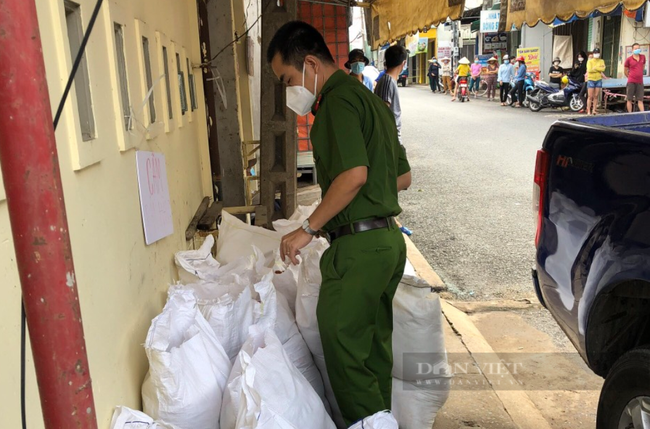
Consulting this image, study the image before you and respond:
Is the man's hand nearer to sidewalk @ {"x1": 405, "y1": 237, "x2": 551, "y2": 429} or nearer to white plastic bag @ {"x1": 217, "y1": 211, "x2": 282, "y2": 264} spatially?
white plastic bag @ {"x1": 217, "y1": 211, "x2": 282, "y2": 264}

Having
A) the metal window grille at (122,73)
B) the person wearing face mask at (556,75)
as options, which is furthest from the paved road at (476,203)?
the person wearing face mask at (556,75)

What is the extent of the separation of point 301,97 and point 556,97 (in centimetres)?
1779

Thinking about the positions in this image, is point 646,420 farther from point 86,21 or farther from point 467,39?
point 467,39

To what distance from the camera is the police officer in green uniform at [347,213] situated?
2.38m

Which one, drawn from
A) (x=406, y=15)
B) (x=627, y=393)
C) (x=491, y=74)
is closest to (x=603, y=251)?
(x=627, y=393)

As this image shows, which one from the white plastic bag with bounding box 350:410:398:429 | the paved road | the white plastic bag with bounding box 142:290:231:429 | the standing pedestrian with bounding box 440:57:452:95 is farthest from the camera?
the standing pedestrian with bounding box 440:57:452:95

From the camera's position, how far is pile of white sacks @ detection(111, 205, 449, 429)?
79.4 inches

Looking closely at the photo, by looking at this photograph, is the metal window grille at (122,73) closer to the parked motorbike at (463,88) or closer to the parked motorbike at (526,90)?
the parked motorbike at (526,90)

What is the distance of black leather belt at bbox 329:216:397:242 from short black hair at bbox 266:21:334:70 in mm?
712

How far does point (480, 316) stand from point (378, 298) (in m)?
2.34

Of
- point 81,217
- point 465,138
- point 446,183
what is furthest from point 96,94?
point 465,138

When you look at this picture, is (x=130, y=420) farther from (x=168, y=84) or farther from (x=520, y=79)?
(x=520, y=79)

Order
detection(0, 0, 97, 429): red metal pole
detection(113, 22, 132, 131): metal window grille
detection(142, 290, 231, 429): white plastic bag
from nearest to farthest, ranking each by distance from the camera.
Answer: detection(0, 0, 97, 429): red metal pole → detection(142, 290, 231, 429): white plastic bag → detection(113, 22, 132, 131): metal window grille

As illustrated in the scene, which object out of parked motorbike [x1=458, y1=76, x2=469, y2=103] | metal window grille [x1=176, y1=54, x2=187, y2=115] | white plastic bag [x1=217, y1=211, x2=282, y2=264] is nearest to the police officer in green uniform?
white plastic bag [x1=217, y1=211, x2=282, y2=264]
